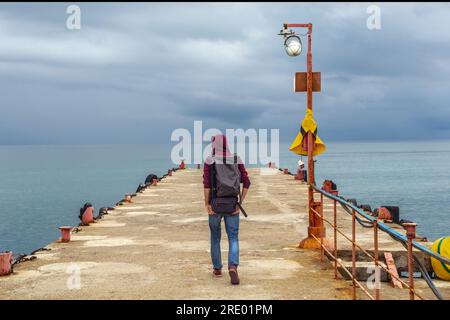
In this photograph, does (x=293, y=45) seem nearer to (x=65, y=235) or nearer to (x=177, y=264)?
(x=177, y=264)

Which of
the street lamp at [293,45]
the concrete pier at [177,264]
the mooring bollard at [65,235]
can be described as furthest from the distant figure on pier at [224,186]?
the mooring bollard at [65,235]

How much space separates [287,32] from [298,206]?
349 inches

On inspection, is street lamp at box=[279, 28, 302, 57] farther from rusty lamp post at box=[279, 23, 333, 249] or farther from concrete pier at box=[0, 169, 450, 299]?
concrete pier at box=[0, 169, 450, 299]

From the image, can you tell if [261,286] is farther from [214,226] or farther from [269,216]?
[269,216]

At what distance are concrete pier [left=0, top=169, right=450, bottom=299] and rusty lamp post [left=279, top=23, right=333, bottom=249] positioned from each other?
42 cm

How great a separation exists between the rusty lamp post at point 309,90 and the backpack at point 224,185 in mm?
3141

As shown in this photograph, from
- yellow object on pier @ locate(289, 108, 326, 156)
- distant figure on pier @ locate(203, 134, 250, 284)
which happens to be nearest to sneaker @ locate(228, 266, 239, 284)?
distant figure on pier @ locate(203, 134, 250, 284)

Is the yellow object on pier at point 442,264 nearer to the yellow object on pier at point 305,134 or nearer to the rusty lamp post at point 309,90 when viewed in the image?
the rusty lamp post at point 309,90

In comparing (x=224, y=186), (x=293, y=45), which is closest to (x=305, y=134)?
(x=293, y=45)

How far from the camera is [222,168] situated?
7766 mm

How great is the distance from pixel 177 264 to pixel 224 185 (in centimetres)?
262

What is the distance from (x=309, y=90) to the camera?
10.9 metres

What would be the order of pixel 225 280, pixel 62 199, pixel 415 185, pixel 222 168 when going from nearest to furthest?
pixel 222 168, pixel 225 280, pixel 62 199, pixel 415 185
